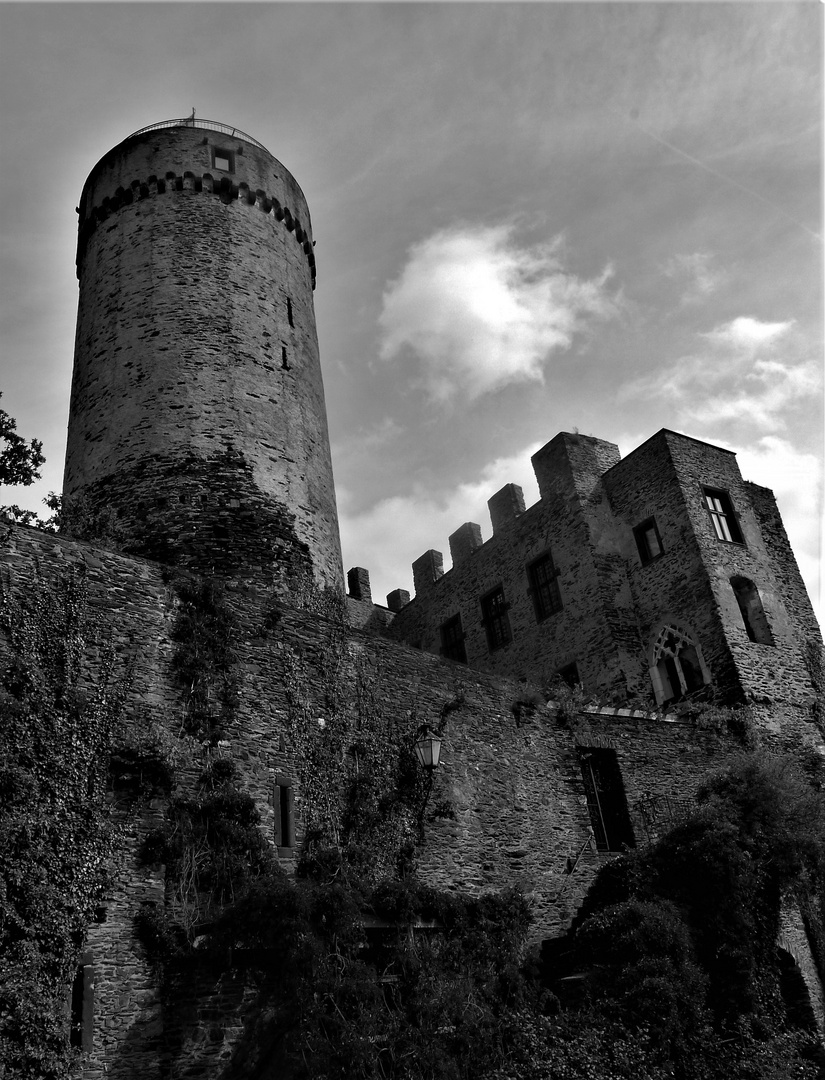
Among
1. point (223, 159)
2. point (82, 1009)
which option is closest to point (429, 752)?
point (82, 1009)

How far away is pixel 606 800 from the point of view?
557 inches

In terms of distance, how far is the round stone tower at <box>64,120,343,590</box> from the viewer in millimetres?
14891

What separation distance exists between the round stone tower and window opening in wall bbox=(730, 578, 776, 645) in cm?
813

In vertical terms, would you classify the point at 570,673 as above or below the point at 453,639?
below

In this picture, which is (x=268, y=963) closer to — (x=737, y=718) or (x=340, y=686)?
(x=340, y=686)

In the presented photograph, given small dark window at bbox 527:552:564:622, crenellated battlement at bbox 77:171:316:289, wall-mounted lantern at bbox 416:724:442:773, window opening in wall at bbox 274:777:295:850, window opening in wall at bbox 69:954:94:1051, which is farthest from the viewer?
small dark window at bbox 527:552:564:622

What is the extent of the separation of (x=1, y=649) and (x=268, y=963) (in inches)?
154

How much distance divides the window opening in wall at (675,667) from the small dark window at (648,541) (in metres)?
1.70

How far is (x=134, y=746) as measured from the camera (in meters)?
9.25

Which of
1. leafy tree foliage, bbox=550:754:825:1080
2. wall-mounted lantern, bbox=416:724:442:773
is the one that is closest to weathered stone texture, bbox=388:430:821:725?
leafy tree foliage, bbox=550:754:825:1080

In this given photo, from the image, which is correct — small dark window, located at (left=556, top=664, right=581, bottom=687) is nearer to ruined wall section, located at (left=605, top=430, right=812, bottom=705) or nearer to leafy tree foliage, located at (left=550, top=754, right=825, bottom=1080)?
ruined wall section, located at (left=605, top=430, right=812, bottom=705)

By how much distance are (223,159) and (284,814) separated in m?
13.9

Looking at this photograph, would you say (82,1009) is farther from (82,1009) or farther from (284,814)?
(284,814)

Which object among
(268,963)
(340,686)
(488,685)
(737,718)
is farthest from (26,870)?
(737,718)
